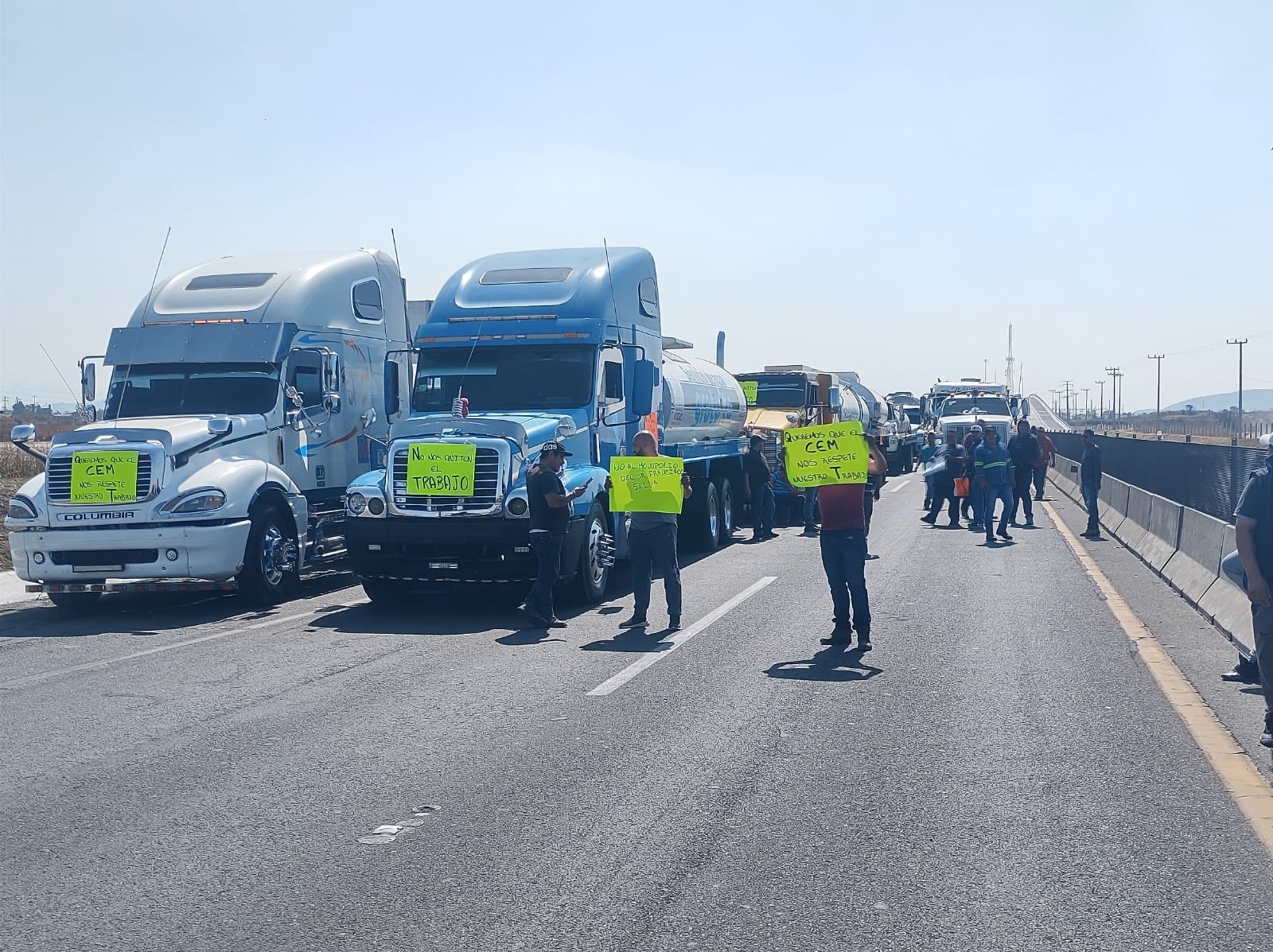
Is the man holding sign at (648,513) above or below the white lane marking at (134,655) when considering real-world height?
above

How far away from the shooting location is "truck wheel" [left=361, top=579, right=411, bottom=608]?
13156 millimetres

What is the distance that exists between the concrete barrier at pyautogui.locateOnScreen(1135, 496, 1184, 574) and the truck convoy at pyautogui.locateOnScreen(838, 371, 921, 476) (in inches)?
691

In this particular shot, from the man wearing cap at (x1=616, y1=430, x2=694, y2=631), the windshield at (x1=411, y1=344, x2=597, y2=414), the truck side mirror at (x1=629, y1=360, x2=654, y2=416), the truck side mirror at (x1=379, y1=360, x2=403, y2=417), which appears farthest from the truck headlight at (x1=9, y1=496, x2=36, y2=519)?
the truck side mirror at (x1=629, y1=360, x2=654, y2=416)

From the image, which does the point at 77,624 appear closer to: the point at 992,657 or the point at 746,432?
the point at 992,657

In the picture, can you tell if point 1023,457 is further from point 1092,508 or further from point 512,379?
point 512,379

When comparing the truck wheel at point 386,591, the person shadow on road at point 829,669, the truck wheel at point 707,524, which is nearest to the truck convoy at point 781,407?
the truck wheel at point 707,524

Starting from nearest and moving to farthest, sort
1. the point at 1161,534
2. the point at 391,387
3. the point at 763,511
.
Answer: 1. the point at 391,387
2. the point at 1161,534
3. the point at 763,511

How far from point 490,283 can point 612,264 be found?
1525 mm

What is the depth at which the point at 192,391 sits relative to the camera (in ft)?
46.1

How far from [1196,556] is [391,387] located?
9541 millimetres

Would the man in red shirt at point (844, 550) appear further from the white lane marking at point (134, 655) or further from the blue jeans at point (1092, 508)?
the blue jeans at point (1092, 508)

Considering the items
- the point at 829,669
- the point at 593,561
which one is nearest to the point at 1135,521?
the point at 593,561

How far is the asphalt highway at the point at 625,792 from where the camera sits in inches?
183

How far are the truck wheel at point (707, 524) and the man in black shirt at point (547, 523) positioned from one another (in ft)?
23.2
